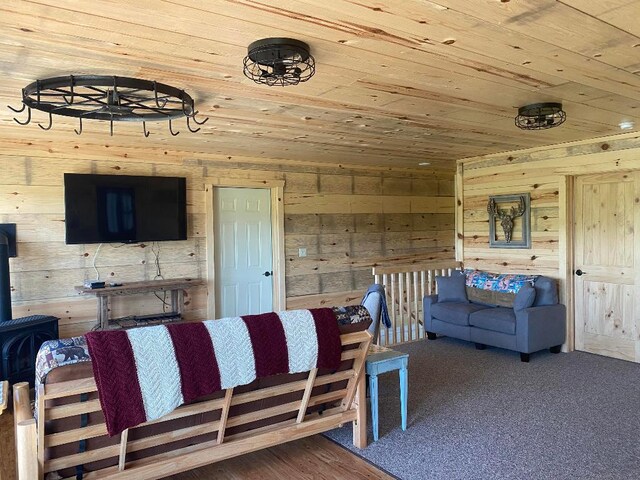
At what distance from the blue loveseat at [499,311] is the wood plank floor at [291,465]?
8.87 feet

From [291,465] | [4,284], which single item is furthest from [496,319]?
[4,284]

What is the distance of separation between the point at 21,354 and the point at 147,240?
1451mm

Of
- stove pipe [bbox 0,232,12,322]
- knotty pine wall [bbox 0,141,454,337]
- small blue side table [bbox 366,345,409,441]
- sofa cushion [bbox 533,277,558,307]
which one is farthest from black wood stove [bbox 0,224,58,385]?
sofa cushion [bbox 533,277,558,307]

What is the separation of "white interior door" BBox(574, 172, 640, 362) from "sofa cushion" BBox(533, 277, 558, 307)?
12.8 inches

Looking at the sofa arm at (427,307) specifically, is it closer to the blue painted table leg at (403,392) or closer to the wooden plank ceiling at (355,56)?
the wooden plank ceiling at (355,56)

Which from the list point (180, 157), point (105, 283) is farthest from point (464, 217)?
point (105, 283)

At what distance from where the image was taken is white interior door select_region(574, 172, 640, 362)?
498 cm

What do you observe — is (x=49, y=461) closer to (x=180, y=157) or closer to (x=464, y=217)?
(x=180, y=157)

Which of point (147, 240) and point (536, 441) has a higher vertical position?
point (147, 240)

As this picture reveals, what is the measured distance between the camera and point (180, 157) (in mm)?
5180

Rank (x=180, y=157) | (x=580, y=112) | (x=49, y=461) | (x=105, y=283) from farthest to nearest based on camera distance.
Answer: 1. (x=180, y=157)
2. (x=105, y=283)
3. (x=580, y=112)
4. (x=49, y=461)

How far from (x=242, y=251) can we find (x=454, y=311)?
2473mm

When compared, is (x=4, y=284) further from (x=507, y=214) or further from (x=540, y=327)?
(x=507, y=214)

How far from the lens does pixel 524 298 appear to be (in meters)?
5.17
